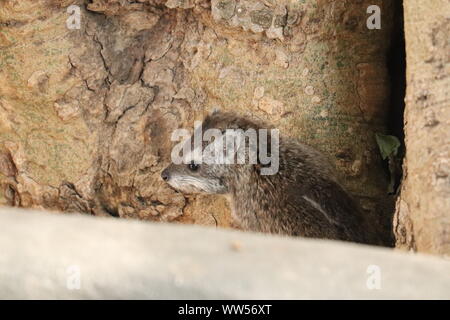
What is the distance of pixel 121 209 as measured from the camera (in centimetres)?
516

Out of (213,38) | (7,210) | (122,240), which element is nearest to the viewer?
(122,240)

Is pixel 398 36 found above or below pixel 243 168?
above

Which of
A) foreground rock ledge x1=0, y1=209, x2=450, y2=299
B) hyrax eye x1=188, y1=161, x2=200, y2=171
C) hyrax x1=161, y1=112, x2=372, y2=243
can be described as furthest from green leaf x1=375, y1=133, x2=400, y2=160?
foreground rock ledge x1=0, y1=209, x2=450, y2=299

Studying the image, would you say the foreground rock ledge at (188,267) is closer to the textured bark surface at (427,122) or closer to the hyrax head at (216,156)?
the textured bark surface at (427,122)

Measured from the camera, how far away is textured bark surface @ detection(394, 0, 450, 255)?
371cm

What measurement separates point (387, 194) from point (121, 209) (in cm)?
171

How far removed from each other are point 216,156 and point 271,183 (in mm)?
415

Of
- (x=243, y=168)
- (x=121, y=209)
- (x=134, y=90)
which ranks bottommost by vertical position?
(x=121, y=209)

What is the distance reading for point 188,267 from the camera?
2.39 m

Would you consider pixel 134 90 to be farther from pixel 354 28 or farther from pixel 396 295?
pixel 396 295

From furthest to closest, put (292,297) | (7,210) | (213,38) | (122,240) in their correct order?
(213,38), (7,210), (122,240), (292,297)

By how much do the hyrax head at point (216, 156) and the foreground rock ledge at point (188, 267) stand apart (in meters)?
2.03
